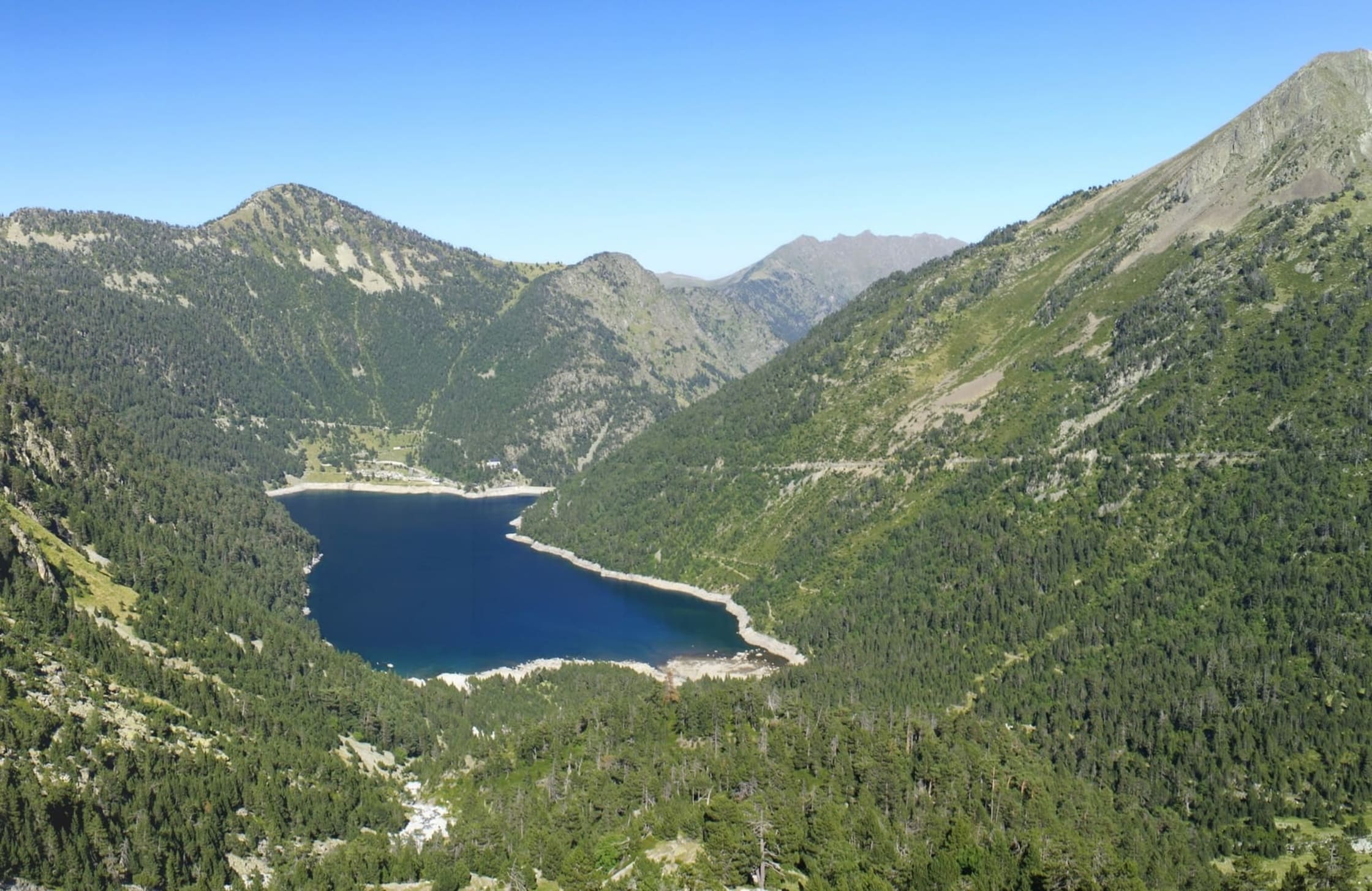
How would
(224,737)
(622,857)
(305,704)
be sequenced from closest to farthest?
(622,857), (224,737), (305,704)

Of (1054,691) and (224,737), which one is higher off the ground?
(224,737)

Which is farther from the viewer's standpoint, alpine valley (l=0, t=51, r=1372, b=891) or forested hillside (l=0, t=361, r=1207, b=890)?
alpine valley (l=0, t=51, r=1372, b=891)

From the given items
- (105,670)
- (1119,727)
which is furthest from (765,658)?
(105,670)

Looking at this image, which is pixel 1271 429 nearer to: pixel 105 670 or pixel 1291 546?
pixel 1291 546

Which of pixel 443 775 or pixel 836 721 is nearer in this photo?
pixel 836 721

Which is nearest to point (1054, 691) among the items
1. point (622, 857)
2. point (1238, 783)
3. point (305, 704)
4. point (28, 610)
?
point (1238, 783)

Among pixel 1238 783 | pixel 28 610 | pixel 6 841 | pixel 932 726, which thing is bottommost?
pixel 1238 783

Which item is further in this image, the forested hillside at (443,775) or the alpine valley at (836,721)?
the alpine valley at (836,721)

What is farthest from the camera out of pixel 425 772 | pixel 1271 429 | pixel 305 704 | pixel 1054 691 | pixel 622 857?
pixel 1271 429

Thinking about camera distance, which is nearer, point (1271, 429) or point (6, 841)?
point (6, 841)

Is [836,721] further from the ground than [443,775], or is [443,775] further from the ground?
[836,721]
